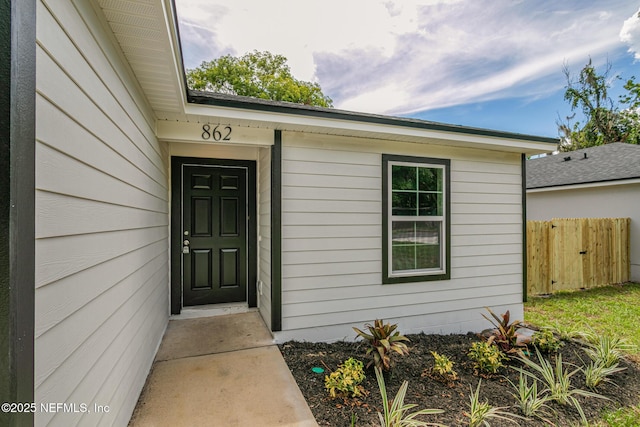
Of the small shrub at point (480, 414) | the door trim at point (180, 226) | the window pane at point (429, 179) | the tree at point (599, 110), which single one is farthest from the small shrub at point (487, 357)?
the tree at point (599, 110)

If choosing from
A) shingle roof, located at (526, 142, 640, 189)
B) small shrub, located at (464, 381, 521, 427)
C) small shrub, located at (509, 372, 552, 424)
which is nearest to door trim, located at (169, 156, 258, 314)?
small shrub, located at (464, 381, 521, 427)

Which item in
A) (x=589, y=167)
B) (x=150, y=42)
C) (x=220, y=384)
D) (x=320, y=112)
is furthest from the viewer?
(x=589, y=167)

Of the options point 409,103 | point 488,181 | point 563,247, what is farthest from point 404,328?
point 409,103

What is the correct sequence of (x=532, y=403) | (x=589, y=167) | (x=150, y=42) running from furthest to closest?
→ (x=589, y=167)
(x=532, y=403)
(x=150, y=42)

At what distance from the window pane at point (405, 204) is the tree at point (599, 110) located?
1836 cm

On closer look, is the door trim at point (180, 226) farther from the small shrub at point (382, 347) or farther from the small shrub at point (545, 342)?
the small shrub at point (545, 342)

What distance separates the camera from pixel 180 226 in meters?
3.94

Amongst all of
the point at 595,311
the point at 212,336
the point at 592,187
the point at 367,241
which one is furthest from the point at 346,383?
the point at 592,187

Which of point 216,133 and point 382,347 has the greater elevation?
point 216,133

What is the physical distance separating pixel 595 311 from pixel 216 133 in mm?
6417

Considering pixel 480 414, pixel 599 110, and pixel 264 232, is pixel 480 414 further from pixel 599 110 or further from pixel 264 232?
pixel 599 110

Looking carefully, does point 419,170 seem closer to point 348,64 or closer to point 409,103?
point 348,64

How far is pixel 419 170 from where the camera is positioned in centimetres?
387

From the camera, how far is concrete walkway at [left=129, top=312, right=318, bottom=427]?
204 centimetres
